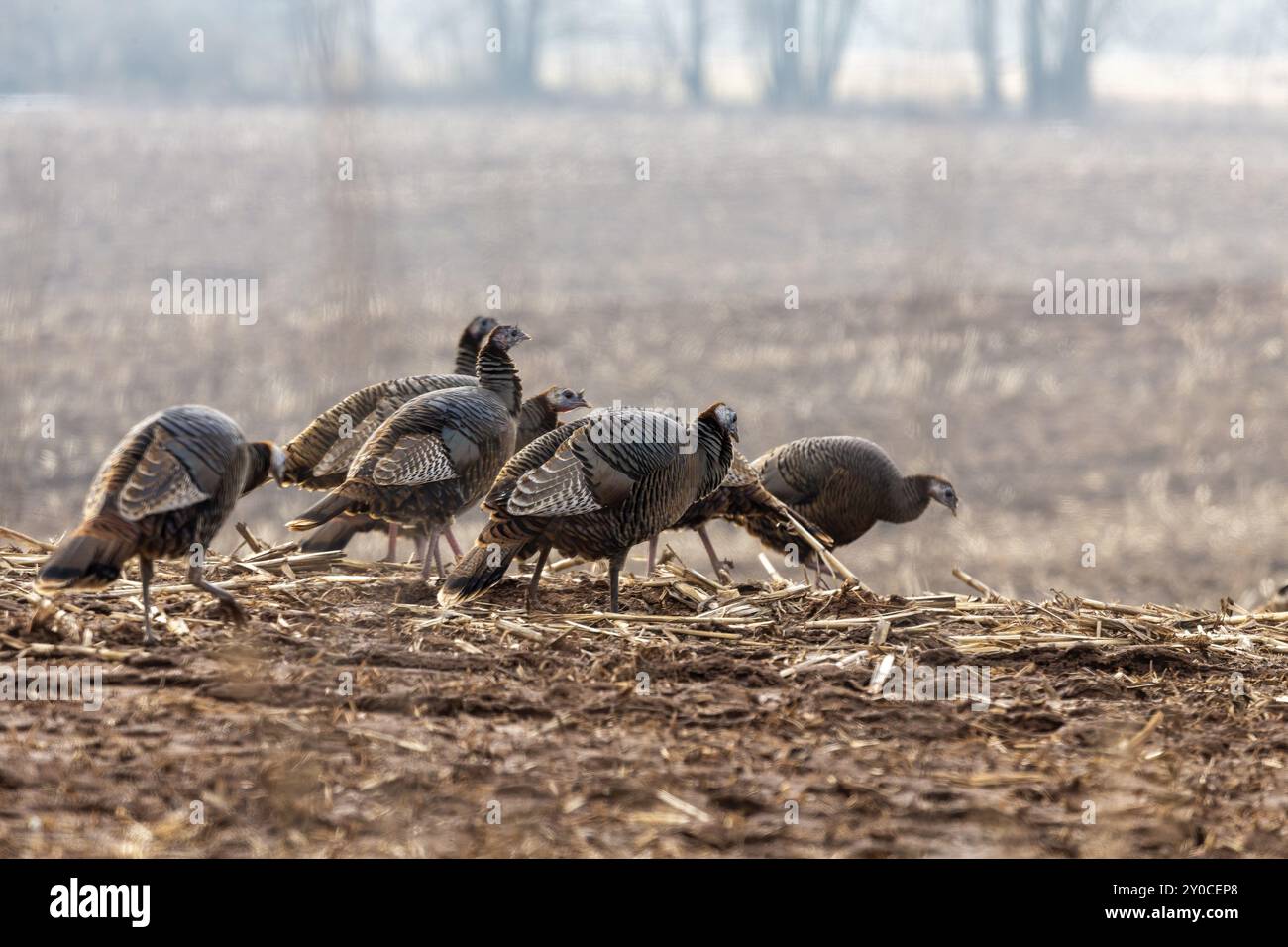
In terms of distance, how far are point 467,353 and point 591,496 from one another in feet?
8.81

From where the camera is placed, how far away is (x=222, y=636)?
6051 millimetres

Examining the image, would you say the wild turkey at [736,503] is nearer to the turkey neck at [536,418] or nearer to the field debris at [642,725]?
the field debris at [642,725]

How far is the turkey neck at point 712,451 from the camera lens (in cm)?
700

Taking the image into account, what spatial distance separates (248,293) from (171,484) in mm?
16240

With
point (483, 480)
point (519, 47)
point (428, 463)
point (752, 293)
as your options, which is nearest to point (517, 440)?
point (483, 480)

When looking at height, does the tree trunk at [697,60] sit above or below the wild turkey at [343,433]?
above

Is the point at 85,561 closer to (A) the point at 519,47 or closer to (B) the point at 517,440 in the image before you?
(B) the point at 517,440

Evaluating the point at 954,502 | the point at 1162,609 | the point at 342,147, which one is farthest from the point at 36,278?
the point at 1162,609

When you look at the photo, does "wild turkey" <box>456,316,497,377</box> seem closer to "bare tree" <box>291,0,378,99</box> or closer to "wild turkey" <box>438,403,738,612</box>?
"wild turkey" <box>438,403,738,612</box>

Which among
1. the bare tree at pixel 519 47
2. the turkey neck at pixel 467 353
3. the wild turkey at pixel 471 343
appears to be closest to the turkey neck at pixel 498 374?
the wild turkey at pixel 471 343

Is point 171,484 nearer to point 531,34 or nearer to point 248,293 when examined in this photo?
point 248,293

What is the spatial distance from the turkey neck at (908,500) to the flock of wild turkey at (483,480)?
0.01 meters

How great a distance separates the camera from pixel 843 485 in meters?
8.97

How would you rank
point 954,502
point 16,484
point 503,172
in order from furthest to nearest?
1. point 503,172
2. point 16,484
3. point 954,502
